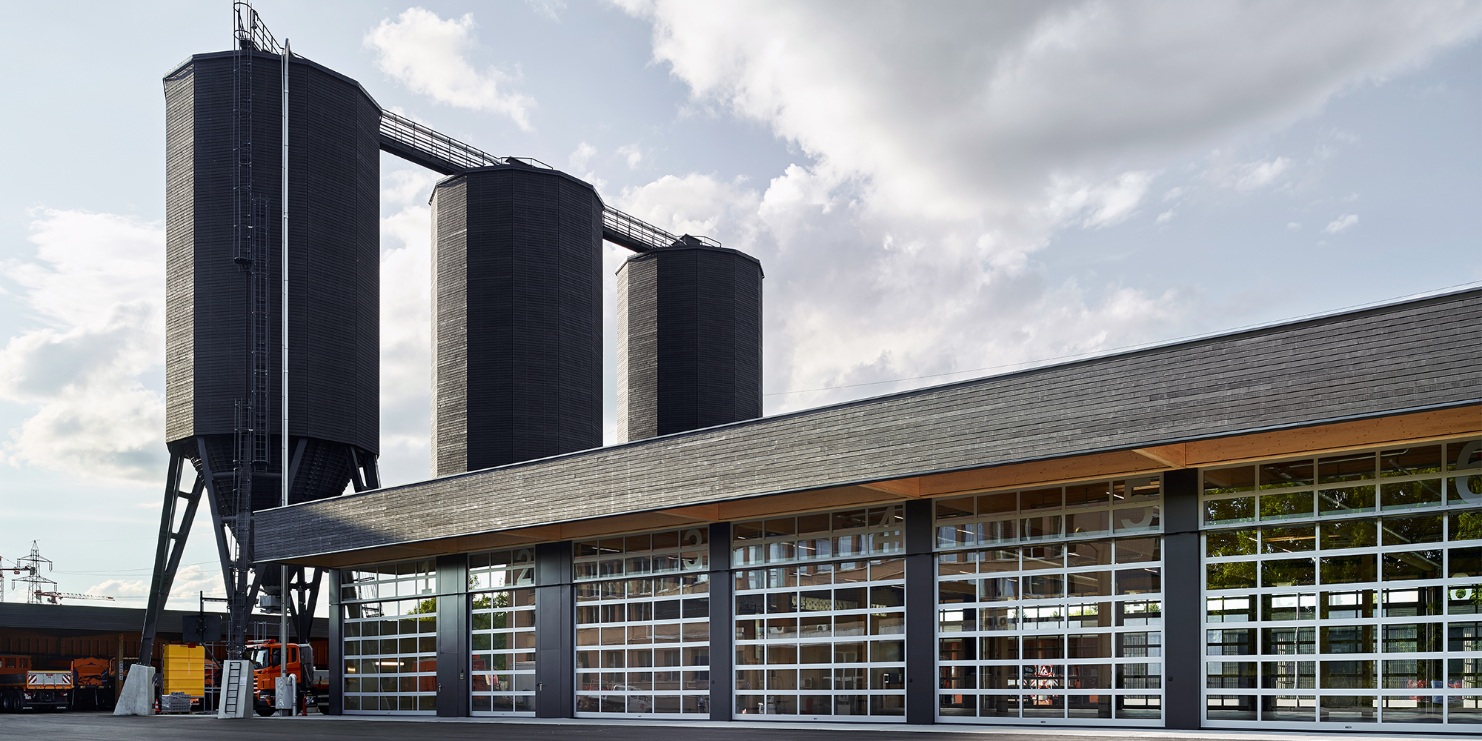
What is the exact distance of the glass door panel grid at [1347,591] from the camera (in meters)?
17.4

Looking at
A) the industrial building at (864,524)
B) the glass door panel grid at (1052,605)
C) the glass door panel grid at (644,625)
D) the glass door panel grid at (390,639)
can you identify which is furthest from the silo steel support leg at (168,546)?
the glass door panel grid at (1052,605)

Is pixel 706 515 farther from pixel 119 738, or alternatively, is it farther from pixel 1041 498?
pixel 119 738

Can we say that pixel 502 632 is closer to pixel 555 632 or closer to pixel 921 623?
pixel 555 632

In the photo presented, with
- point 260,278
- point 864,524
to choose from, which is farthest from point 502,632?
point 260,278

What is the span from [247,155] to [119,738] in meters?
21.9

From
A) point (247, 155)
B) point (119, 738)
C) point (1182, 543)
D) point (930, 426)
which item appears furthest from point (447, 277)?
point (1182, 543)

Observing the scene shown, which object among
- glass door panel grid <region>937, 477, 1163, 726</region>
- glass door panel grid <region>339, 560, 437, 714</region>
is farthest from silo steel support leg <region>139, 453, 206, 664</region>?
glass door panel grid <region>937, 477, 1163, 726</region>

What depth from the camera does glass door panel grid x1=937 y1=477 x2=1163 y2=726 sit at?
20328mm

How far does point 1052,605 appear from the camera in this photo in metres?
21.4

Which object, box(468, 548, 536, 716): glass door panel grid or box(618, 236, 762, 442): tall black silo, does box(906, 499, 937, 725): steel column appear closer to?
box(468, 548, 536, 716): glass door panel grid

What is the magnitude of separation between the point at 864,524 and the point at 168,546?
29.7 m

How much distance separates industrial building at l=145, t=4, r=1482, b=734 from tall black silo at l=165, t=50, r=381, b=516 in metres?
0.11

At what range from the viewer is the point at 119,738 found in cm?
2344

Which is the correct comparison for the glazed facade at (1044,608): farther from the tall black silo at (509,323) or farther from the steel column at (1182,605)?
the tall black silo at (509,323)
